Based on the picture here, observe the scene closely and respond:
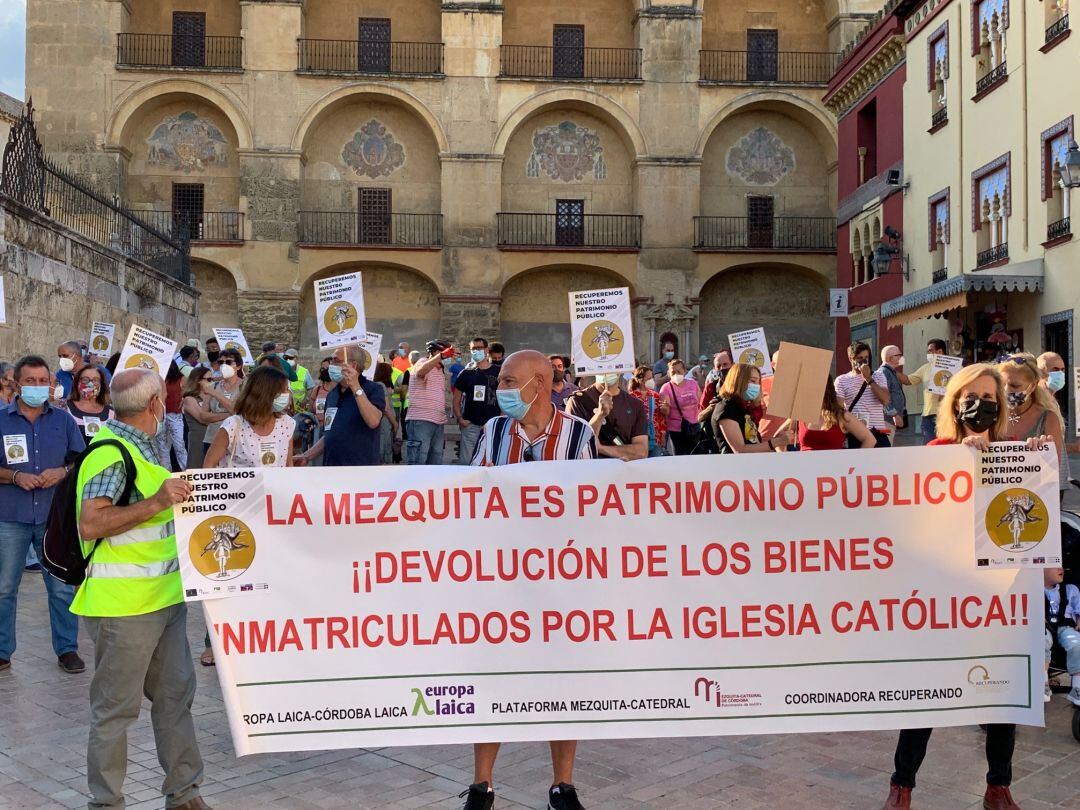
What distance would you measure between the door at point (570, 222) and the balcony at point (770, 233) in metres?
3.75

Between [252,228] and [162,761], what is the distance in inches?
1291

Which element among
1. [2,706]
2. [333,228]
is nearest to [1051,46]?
[2,706]

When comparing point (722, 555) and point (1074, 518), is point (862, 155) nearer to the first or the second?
point (1074, 518)

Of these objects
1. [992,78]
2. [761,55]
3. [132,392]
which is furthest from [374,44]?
[132,392]

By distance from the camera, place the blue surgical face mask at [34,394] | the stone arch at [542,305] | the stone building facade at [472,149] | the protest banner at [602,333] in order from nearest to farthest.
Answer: the blue surgical face mask at [34,394] → the protest banner at [602,333] → the stone building facade at [472,149] → the stone arch at [542,305]

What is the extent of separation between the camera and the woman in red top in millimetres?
4855

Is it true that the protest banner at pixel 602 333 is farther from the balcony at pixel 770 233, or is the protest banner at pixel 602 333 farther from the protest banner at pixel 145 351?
the balcony at pixel 770 233

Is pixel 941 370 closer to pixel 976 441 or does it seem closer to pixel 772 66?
pixel 976 441

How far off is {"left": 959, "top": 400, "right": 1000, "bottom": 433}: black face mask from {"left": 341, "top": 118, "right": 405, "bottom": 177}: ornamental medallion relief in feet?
112

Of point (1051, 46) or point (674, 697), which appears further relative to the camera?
point (1051, 46)

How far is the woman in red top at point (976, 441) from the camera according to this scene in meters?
4.86

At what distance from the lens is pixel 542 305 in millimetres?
38219

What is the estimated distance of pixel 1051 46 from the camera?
65.9 feet

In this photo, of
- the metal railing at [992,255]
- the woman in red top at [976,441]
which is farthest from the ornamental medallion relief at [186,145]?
the woman in red top at [976,441]
